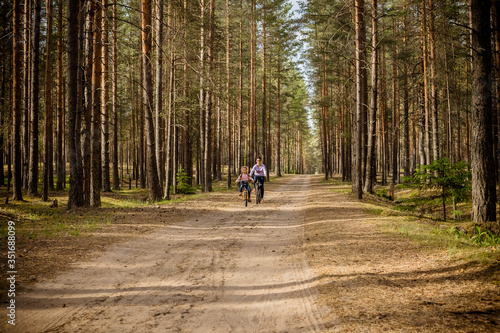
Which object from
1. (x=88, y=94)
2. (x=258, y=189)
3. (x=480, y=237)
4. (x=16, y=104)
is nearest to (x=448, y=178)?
(x=480, y=237)

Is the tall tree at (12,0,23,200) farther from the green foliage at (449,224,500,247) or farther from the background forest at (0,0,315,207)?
the green foliage at (449,224,500,247)

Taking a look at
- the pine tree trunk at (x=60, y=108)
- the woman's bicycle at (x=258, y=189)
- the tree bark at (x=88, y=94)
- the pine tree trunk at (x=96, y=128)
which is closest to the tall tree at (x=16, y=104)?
the pine tree trunk at (x=60, y=108)

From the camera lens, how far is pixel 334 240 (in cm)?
770

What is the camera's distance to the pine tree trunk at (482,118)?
7906 mm

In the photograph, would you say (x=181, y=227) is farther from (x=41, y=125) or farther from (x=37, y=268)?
(x=41, y=125)

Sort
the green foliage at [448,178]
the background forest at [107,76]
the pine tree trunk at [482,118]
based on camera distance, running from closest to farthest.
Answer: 1. the pine tree trunk at [482,118]
2. the green foliage at [448,178]
3. the background forest at [107,76]

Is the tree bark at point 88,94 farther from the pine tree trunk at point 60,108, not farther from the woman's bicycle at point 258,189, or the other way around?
the pine tree trunk at point 60,108

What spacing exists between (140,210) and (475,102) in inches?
454

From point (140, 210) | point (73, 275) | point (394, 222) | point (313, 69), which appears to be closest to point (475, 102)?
point (394, 222)

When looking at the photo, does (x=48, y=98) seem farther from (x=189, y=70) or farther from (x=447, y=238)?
(x=447, y=238)

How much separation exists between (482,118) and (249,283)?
7.45 meters

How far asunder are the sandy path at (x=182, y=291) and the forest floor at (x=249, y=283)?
0.6 inches

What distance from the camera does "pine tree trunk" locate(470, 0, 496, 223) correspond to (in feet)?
25.9

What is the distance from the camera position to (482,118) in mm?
8039
